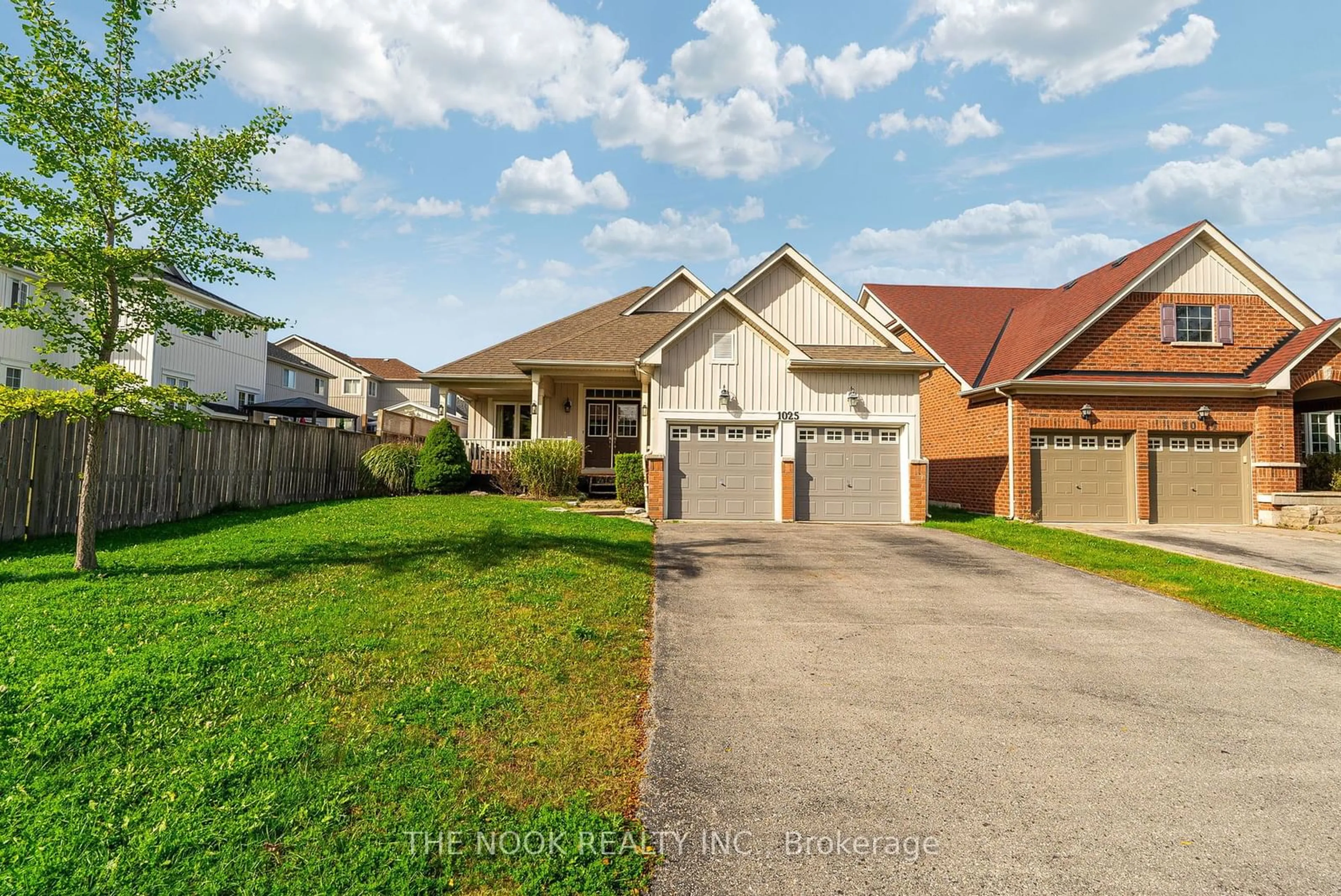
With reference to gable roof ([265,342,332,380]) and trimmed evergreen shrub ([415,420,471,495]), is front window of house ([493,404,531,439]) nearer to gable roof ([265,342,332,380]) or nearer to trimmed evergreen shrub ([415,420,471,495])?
trimmed evergreen shrub ([415,420,471,495])

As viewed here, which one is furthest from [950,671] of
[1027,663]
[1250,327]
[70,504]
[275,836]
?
[1250,327]

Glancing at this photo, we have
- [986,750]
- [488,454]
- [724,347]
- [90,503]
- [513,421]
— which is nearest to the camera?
[986,750]

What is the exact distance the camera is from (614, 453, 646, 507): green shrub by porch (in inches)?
632

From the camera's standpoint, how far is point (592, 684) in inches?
180

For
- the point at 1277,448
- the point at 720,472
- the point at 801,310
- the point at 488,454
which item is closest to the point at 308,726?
the point at 720,472

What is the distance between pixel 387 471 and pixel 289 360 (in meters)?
23.5

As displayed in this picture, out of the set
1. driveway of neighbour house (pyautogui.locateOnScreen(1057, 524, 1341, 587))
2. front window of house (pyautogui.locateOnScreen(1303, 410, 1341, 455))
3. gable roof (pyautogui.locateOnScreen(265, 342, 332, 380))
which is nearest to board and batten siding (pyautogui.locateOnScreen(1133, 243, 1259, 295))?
front window of house (pyautogui.locateOnScreen(1303, 410, 1341, 455))

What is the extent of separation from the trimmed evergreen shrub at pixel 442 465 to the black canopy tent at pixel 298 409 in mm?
10976

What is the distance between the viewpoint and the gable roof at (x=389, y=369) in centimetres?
5181

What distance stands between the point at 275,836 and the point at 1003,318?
78.3 ft

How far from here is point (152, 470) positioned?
1020 centimetres

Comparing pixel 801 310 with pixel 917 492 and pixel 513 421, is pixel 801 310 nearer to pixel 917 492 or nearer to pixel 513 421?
pixel 917 492

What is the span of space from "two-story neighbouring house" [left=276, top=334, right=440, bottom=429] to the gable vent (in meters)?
28.4

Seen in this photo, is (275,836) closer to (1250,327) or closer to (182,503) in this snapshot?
(182,503)
